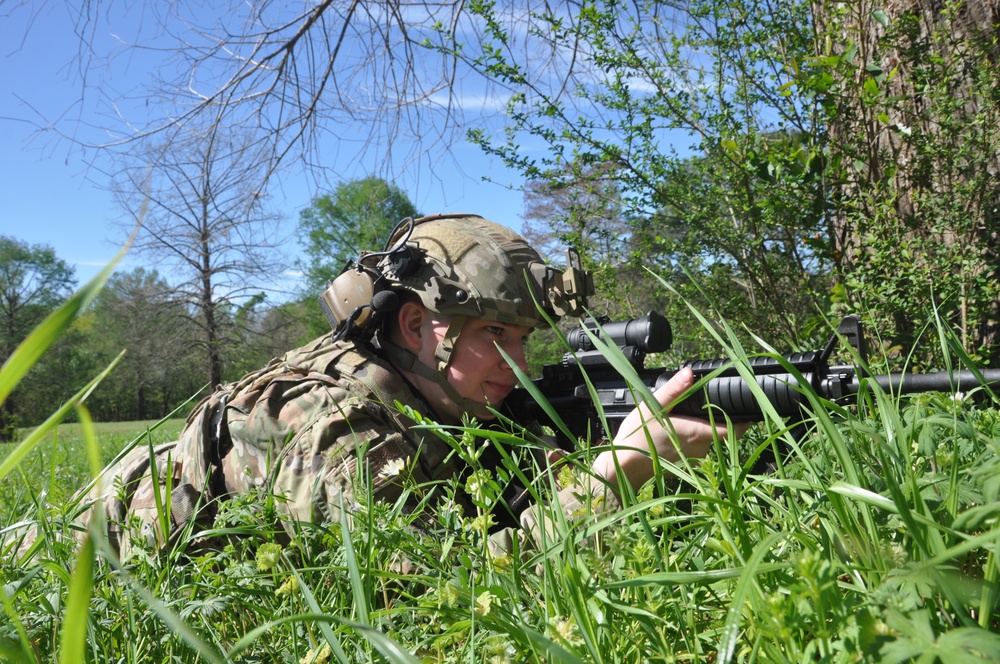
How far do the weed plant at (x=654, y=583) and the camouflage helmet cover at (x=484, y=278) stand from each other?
5.15 ft

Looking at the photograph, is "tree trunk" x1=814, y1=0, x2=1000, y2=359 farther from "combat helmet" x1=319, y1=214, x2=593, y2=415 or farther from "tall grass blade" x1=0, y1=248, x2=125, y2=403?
"tall grass blade" x1=0, y1=248, x2=125, y2=403

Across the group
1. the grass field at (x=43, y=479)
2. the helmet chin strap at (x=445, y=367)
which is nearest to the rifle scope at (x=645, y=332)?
the helmet chin strap at (x=445, y=367)

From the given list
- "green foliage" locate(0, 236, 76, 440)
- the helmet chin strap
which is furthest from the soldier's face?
"green foliage" locate(0, 236, 76, 440)

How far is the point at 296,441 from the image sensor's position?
2.40 meters

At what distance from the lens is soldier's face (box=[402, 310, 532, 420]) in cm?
304

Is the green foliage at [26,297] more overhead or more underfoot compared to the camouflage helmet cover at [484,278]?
more overhead

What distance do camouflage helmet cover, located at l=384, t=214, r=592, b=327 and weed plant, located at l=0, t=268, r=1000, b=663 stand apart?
157cm

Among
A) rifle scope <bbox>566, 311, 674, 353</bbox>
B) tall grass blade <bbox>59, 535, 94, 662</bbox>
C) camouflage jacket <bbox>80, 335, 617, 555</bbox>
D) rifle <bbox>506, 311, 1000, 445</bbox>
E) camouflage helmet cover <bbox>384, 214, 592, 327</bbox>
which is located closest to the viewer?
tall grass blade <bbox>59, 535, 94, 662</bbox>

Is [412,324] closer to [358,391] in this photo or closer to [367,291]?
[367,291]

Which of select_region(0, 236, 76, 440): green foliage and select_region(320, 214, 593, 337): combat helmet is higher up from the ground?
select_region(0, 236, 76, 440): green foliage

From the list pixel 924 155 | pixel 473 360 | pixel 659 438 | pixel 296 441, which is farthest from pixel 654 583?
pixel 924 155

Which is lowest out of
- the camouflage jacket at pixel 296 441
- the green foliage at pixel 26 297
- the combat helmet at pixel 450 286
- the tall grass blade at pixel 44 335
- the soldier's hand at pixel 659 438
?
the soldier's hand at pixel 659 438

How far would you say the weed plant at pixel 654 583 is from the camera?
67cm

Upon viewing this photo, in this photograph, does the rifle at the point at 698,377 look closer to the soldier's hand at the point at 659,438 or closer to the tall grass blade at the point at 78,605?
the soldier's hand at the point at 659,438
